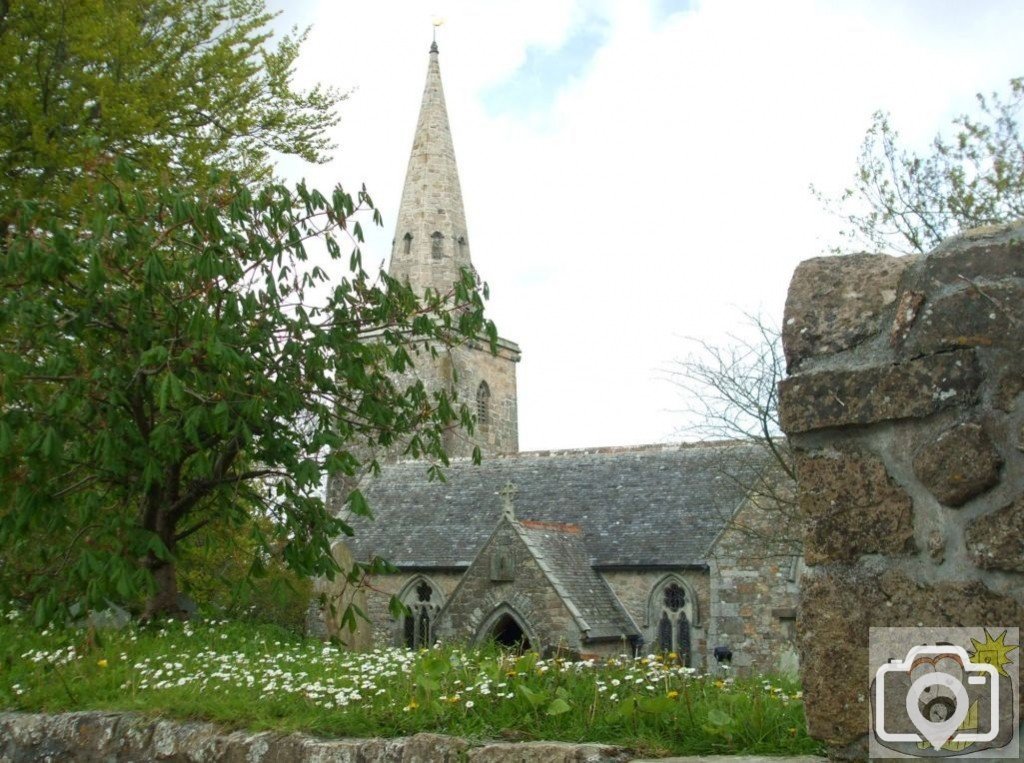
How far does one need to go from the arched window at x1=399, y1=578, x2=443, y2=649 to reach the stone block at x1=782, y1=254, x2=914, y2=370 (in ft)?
81.6

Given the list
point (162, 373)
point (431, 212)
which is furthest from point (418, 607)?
point (162, 373)

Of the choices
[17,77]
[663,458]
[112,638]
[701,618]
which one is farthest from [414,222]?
[112,638]

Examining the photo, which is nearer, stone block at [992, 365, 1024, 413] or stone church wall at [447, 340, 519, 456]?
stone block at [992, 365, 1024, 413]

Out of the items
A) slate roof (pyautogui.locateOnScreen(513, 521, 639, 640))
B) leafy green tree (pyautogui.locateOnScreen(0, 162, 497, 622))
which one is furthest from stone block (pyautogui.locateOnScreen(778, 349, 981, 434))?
slate roof (pyautogui.locateOnScreen(513, 521, 639, 640))

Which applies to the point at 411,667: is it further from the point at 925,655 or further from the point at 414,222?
the point at 414,222

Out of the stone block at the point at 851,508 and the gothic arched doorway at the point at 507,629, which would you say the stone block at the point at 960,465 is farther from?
the gothic arched doorway at the point at 507,629

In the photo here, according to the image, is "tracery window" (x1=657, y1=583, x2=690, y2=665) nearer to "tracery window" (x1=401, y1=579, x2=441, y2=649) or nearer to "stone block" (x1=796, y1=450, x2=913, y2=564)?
"tracery window" (x1=401, y1=579, x2=441, y2=649)

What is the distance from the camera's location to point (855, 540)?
245 centimetres

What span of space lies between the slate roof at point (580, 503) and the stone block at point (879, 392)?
72.8ft

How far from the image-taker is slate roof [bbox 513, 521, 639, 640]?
22.1 meters

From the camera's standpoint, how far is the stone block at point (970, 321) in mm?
2316

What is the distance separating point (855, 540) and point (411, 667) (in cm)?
297

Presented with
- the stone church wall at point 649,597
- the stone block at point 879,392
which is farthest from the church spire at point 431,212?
the stone block at point 879,392

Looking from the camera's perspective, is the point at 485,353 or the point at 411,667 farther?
the point at 485,353
